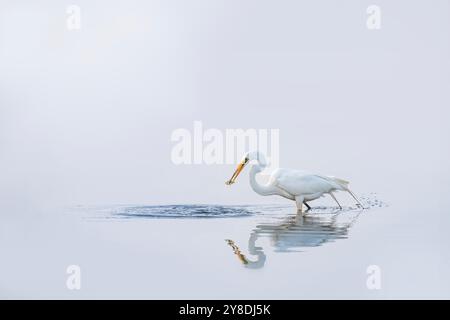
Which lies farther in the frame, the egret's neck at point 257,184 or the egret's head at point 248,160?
the egret's head at point 248,160

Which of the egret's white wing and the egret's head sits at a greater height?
the egret's head

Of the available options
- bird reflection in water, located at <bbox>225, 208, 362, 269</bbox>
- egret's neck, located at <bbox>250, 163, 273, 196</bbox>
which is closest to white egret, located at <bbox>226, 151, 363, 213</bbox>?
egret's neck, located at <bbox>250, 163, 273, 196</bbox>

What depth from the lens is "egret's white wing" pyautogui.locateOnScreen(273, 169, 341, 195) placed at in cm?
1506

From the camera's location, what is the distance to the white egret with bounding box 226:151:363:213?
1507cm

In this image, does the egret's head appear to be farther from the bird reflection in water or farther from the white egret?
the bird reflection in water

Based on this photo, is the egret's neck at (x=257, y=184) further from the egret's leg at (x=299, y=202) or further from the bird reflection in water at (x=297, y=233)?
the bird reflection in water at (x=297, y=233)

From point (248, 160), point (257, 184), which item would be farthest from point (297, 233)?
point (248, 160)

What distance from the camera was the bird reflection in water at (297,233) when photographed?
12070 millimetres

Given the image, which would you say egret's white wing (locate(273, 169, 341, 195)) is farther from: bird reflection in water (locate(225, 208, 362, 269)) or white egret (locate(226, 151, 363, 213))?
bird reflection in water (locate(225, 208, 362, 269))

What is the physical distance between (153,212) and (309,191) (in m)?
2.39

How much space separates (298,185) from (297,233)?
210 centimetres

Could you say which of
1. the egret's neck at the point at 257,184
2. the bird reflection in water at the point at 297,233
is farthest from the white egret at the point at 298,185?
the bird reflection in water at the point at 297,233

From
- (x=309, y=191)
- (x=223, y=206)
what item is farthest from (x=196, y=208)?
(x=309, y=191)

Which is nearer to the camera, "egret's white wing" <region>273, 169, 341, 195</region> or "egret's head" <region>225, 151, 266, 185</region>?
"egret's white wing" <region>273, 169, 341, 195</region>
